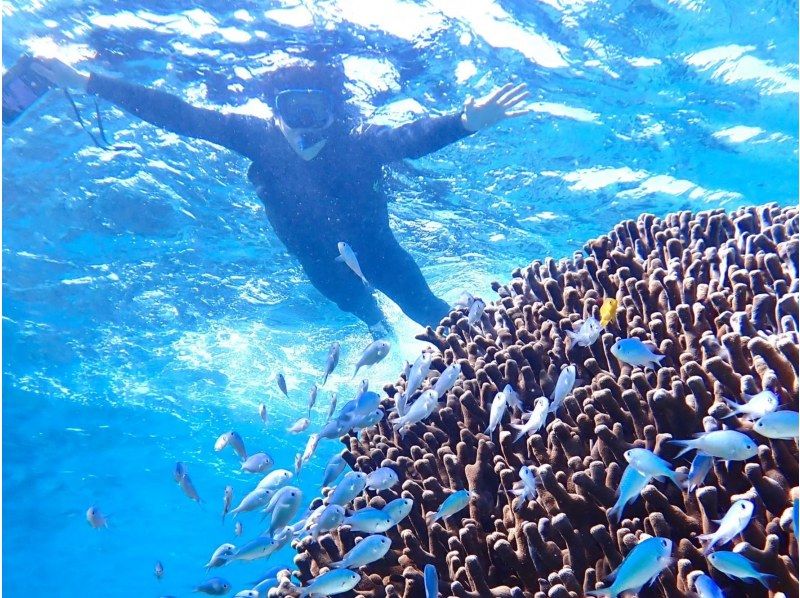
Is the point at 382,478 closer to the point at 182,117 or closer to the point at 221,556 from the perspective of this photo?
the point at 221,556

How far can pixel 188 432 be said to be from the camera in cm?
2972

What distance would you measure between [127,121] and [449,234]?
9.24 metres

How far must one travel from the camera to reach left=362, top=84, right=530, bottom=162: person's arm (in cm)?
751

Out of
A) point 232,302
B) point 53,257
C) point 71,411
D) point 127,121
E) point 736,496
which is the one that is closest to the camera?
point 736,496

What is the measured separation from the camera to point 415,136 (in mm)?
8930

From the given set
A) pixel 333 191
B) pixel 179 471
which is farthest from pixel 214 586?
pixel 333 191

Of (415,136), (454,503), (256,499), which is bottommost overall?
(256,499)

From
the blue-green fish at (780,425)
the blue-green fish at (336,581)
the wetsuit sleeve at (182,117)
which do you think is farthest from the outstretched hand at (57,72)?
the blue-green fish at (780,425)

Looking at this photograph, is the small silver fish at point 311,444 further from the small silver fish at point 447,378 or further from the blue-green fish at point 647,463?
the blue-green fish at point 647,463

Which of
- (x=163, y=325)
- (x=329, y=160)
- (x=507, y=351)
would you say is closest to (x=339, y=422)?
(x=507, y=351)

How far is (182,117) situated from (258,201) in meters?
4.48

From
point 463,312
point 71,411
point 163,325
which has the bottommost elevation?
point 71,411

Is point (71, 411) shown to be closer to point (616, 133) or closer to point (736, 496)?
point (616, 133)

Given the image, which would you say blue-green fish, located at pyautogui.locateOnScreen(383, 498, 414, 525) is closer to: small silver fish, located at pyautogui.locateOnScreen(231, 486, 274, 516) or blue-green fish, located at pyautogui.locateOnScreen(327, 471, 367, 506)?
blue-green fish, located at pyautogui.locateOnScreen(327, 471, 367, 506)
